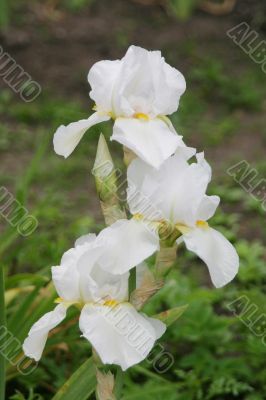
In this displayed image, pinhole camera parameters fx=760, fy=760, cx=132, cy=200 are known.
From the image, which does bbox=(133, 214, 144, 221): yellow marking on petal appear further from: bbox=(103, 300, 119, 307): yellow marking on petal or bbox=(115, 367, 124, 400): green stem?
bbox=(115, 367, 124, 400): green stem

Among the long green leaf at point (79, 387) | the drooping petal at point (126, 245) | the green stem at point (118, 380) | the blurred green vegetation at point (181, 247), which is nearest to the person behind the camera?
the drooping petal at point (126, 245)

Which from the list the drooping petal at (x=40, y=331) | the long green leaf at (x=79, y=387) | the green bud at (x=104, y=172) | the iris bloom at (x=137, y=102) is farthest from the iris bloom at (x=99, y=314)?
the long green leaf at (x=79, y=387)

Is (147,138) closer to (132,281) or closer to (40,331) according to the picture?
(132,281)

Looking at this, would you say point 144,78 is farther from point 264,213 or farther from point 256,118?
point 256,118

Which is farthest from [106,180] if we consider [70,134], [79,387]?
[79,387]

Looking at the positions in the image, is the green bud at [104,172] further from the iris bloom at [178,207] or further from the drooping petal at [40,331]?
the drooping petal at [40,331]
